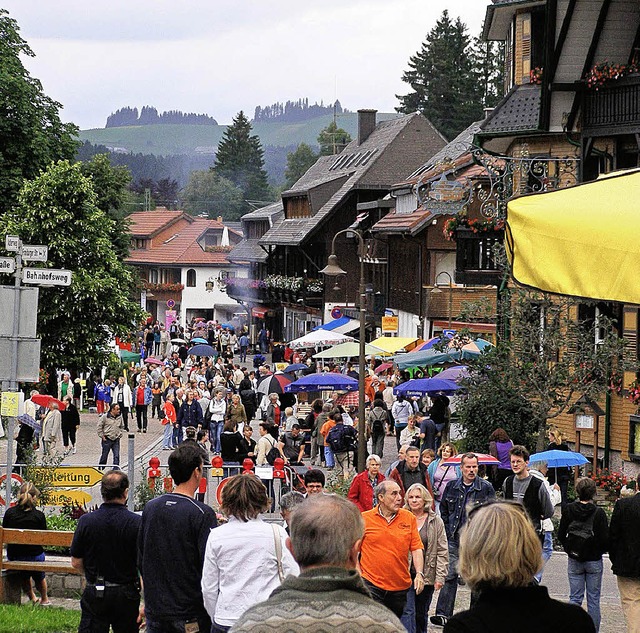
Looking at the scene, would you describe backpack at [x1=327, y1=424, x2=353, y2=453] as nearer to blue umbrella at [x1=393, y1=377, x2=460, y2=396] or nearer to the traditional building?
blue umbrella at [x1=393, y1=377, x2=460, y2=396]

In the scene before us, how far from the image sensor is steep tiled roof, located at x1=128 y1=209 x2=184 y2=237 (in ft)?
385

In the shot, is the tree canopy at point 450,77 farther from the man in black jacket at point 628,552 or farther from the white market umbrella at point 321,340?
the man in black jacket at point 628,552

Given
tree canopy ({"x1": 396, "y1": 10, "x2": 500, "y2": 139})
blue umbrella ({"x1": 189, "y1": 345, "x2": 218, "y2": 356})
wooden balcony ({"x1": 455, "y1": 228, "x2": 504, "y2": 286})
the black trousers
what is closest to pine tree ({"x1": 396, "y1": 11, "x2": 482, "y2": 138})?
tree canopy ({"x1": 396, "y1": 10, "x2": 500, "y2": 139})

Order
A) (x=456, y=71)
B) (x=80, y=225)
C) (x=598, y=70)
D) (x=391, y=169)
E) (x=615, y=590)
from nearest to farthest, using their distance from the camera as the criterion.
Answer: (x=615, y=590), (x=598, y=70), (x=80, y=225), (x=391, y=169), (x=456, y=71)

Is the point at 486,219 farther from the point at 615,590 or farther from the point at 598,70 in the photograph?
the point at 615,590

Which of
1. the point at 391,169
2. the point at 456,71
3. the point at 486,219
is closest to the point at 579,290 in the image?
the point at 486,219

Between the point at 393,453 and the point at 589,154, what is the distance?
35.2 feet

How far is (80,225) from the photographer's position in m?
42.0

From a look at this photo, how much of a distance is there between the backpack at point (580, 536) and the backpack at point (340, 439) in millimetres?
14560

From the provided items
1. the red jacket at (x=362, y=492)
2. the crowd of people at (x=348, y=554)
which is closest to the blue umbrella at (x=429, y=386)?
the crowd of people at (x=348, y=554)

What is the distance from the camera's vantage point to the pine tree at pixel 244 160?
519 ft

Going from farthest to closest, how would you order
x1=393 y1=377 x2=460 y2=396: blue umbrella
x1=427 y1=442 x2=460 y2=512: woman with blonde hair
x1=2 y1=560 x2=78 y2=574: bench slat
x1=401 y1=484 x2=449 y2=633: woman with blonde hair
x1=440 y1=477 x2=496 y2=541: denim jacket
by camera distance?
x1=393 y1=377 x2=460 y2=396: blue umbrella → x1=427 y1=442 x2=460 y2=512: woman with blonde hair → x1=2 y1=560 x2=78 y2=574: bench slat → x1=440 y1=477 x2=496 y2=541: denim jacket → x1=401 y1=484 x2=449 y2=633: woman with blonde hair

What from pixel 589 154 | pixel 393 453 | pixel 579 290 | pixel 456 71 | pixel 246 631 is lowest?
pixel 393 453

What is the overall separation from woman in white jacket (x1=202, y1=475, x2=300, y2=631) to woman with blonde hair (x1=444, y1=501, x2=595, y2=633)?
7.83 feet
